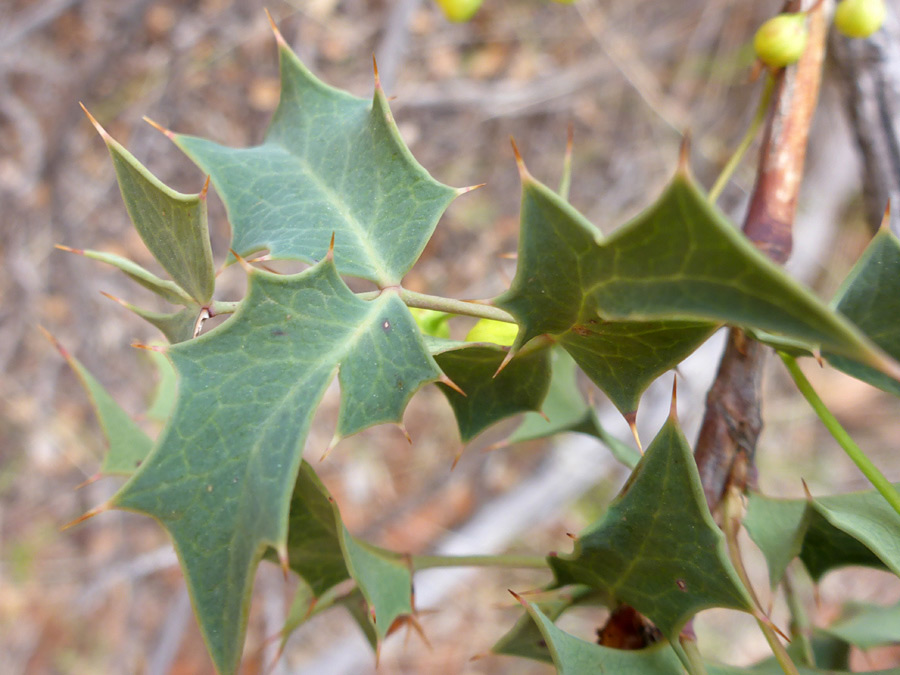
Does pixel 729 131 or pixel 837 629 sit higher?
pixel 729 131

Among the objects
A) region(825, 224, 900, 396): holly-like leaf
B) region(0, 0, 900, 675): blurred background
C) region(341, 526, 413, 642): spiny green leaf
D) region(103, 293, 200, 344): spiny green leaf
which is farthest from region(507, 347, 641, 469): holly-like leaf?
region(0, 0, 900, 675): blurred background

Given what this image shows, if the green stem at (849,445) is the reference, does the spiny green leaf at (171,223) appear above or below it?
above

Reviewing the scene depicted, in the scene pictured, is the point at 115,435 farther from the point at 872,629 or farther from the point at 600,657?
the point at 872,629

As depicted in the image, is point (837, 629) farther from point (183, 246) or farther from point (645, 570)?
point (183, 246)

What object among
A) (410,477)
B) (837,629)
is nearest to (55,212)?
(410,477)

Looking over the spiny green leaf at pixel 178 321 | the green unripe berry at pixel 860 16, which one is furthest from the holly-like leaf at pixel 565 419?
the green unripe berry at pixel 860 16

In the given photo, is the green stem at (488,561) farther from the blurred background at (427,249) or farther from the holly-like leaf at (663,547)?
the blurred background at (427,249)

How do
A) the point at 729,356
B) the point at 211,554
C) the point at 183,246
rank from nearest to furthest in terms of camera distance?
the point at 211,554 → the point at 183,246 → the point at 729,356
